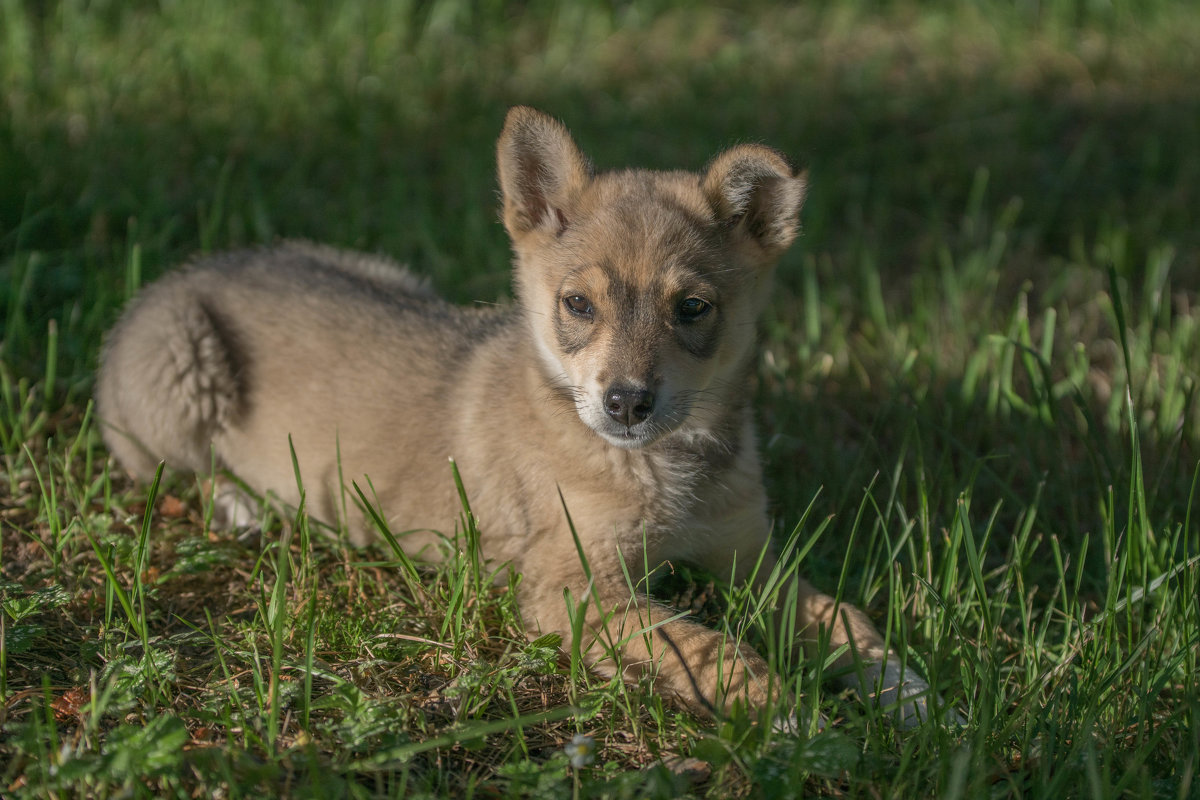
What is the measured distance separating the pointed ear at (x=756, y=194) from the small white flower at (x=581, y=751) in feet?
5.45

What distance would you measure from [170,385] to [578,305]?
1703mm

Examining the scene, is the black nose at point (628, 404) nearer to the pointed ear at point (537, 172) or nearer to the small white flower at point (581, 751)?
the pointed ear at point (537, 172)

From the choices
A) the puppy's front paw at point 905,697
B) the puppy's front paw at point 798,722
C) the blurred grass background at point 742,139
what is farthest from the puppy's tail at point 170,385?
the puppy's front paw at point 905,697

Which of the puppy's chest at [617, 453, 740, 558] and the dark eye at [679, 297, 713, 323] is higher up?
the dark eye at [679, 297, 713, 323]

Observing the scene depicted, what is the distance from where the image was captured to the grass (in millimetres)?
2803

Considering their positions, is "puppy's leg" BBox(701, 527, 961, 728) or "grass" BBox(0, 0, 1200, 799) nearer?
"grass" BBox(0, 0, 1200, 799)

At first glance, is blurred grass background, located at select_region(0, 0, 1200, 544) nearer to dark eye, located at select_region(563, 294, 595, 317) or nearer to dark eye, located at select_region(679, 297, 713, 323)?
dark eye, located at select_region(679, 297, 713, 323)

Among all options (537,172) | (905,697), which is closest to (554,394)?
(537,172)

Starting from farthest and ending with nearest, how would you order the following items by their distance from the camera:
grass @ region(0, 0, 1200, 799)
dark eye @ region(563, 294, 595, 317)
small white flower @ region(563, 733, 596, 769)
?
dark eye @ region(563, 294, 595, 317) < grass @ region(0, 0, 1200, 799) < small white flower @ region(563, 733, 596, 769)

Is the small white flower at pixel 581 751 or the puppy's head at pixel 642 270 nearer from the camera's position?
the small white flower at pixel 581 751

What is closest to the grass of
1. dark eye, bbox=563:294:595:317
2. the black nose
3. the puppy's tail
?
the puppy's tail

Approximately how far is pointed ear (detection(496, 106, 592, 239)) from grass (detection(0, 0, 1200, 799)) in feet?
3.73

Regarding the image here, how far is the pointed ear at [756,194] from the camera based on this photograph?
3.37m

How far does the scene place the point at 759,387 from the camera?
184 inches
